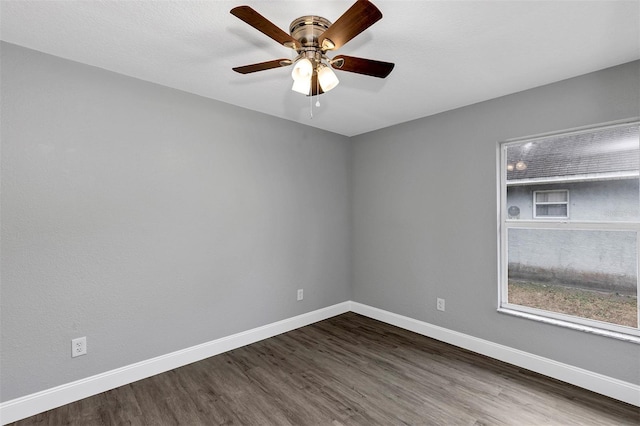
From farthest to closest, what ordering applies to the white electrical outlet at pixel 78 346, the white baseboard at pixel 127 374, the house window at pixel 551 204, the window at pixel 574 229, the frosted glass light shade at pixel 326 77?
the house window at pixel 551 204
the window at pixel 574 229
the white electrical outlet at pixel 78 346
the white baseboard at pixel 127 374
the frosted glass light shade at pixel 326 77

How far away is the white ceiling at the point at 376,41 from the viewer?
5.32ft

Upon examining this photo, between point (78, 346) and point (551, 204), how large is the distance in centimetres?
391

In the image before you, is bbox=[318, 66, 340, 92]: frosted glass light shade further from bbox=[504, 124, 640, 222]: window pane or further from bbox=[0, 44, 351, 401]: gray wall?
bbox=[504, 124, 640, 222]: window pane

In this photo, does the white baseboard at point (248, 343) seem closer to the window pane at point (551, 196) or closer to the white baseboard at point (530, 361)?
the white baseboard at point (530, 361)

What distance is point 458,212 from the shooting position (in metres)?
3.08

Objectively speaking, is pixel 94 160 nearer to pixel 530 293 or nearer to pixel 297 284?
pixel 297 284

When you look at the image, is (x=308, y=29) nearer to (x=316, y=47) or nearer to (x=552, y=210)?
(x=316, y=47)

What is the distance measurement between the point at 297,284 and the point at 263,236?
Result: 745 millimetres

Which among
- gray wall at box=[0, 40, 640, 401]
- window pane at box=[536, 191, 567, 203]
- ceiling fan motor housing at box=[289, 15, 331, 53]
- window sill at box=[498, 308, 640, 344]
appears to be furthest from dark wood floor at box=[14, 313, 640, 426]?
ceiling fan motor housing at box=[289, 15, 331, 53]

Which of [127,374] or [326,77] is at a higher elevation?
[326,77]

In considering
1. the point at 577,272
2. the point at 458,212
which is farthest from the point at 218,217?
the point at 577,272

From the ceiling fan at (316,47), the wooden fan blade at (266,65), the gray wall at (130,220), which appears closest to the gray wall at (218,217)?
the gray wall at (130,220)

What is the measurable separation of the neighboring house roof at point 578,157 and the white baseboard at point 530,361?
59.7 inches

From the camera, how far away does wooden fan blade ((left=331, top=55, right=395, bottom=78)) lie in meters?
1.65
